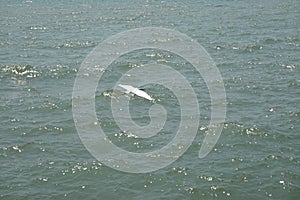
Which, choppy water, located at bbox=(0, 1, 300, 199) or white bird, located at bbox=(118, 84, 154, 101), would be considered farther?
white bird, located at bbox=(118, 84, 154, 101)

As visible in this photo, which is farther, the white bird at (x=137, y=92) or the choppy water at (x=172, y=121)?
the white bird at (x=137, y=92)

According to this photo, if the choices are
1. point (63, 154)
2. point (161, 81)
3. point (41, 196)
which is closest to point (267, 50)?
point (161, 81)

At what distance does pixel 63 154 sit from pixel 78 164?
1835 millimetres

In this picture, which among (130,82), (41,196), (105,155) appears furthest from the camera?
(130,82)

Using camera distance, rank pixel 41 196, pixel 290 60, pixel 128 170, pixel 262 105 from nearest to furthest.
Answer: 1. pixel 41 196
2. pixel 128 170
3. pixel 262 105
4. pixel 290 60

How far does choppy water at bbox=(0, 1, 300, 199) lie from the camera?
25.8 metres

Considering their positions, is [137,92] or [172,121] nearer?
[172,121]

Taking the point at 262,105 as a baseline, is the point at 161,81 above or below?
above

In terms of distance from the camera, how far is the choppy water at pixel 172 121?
25812mm

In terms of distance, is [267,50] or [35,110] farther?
[267,50]

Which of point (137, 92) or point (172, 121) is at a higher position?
point (137, 92)

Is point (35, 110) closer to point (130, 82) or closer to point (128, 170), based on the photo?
point (130, 82)

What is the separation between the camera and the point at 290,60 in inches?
1869

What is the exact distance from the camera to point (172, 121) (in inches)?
1340
